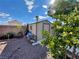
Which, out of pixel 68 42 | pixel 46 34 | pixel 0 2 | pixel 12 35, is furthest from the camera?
pixel 12 35

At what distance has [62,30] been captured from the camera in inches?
219

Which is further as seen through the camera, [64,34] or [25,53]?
[25,53]

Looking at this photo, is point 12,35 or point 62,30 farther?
point 12,35

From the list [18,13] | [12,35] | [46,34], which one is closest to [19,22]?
[12,35]

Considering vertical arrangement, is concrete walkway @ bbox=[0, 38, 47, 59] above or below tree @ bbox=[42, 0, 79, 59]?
below

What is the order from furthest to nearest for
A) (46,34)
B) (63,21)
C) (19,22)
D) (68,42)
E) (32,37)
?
(19,22) < (32,37) < (46,34) < (63,21) < (68,42)

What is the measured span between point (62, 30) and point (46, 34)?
704mm

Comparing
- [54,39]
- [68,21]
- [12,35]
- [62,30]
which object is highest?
[68,21]

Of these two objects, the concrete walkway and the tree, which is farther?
the concrete walkway

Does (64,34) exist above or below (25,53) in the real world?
above

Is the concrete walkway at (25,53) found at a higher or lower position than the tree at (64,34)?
lower

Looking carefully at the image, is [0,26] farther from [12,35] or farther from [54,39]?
[54,39]

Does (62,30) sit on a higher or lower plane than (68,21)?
lower

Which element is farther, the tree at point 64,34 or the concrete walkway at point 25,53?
the concrete walkway at point 25,53
